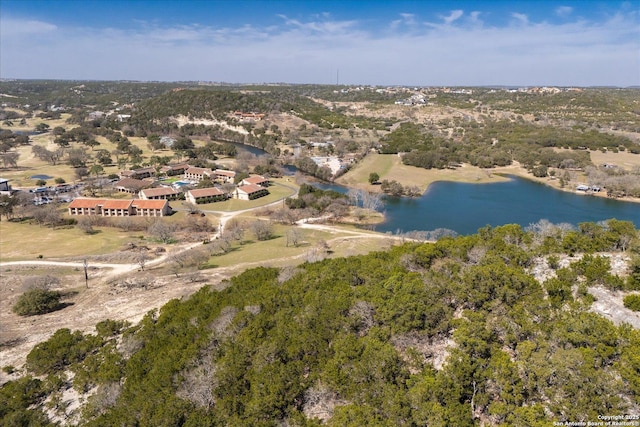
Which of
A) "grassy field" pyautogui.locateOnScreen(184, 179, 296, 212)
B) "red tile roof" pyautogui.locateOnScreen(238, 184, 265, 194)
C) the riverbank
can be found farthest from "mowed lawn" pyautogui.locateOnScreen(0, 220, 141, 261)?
the riverbank

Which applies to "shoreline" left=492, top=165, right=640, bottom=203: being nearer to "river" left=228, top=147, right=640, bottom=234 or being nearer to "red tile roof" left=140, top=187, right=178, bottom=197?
"river" left=228, top=147, right=640, bottom=234

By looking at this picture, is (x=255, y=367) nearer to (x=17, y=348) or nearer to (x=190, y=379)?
(x=190, y=379)

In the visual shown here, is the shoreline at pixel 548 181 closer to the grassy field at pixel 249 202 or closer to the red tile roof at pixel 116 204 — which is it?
the grassy field at pixel 249 202

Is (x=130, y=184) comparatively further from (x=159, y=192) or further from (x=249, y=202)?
(x=249, y=202)

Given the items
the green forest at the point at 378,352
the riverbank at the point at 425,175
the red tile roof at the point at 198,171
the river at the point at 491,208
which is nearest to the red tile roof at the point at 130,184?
the red tile roof at the point at 198,171

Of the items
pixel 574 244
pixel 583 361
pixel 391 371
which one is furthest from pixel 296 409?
pixel 574 244

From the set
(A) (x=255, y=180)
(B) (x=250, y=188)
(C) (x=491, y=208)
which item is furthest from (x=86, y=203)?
(C) (x=491, y=208)
